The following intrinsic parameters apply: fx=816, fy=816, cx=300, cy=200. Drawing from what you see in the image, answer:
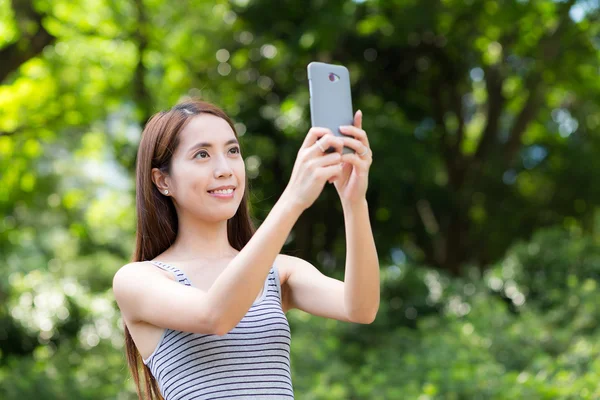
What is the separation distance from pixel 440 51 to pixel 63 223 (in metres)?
6.35

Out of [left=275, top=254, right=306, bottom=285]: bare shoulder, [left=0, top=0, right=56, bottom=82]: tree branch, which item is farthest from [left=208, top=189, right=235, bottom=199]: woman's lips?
[left=0, top=0, right=56, bottom=82]: tree branch

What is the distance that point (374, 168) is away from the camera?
412 inches

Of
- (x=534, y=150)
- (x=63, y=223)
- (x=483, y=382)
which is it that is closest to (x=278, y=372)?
(x=483, y=382)

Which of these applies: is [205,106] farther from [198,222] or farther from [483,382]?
[483,382]

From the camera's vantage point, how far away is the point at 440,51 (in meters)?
12.0

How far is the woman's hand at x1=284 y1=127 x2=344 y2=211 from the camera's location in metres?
1.59

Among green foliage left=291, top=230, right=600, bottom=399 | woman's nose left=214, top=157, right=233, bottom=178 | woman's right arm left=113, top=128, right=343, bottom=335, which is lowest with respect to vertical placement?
woman's right arm left=113, top=128, right=343, bottom=335

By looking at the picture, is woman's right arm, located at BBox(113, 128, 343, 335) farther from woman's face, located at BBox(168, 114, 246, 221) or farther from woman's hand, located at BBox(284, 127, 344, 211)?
woman's face, located at BBox(168, 114, 246, 221)

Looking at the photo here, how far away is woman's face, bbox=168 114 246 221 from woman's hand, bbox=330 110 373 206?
1.00 feet

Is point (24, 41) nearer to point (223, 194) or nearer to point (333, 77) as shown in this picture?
point (223, 194)

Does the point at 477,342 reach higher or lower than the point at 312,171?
higher

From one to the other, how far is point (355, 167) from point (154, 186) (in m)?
0.60

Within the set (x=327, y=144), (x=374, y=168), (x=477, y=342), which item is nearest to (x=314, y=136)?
(x=327, y=144)

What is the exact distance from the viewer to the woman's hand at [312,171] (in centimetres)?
159
